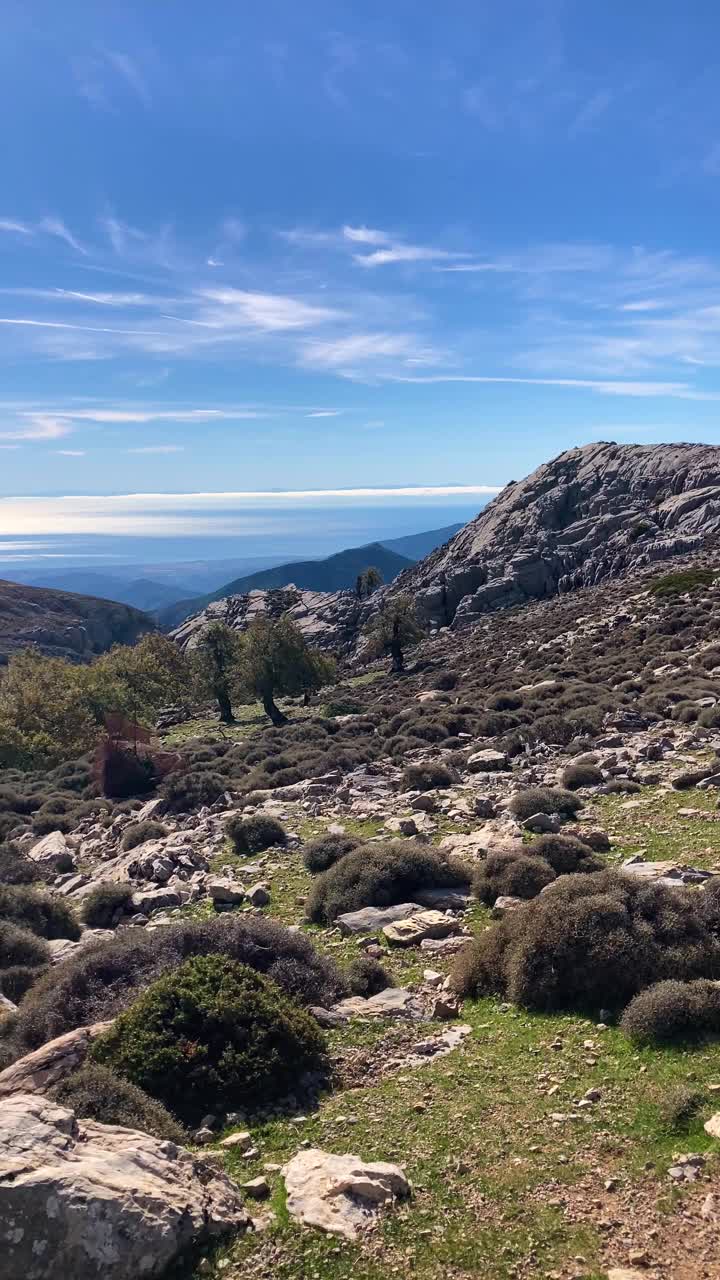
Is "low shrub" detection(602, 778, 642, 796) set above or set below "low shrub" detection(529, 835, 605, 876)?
below

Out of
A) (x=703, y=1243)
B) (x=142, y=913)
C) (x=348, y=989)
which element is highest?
(x=703, y=1243)

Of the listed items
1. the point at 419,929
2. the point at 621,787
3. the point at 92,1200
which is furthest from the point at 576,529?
the point at 92,1200

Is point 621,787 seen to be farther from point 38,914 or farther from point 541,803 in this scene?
point 38,914

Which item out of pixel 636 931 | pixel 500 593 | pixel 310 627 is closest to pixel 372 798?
pixel 636 931

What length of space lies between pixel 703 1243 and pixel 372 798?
16.4 meters

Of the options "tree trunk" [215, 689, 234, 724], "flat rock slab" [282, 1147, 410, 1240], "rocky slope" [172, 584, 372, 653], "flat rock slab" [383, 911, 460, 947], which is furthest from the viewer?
"rocky slope" [172, 584, 372, 653]

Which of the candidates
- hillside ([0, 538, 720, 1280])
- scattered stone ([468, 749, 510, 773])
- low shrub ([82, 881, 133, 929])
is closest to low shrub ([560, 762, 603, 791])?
hillside ([0, 538, 720, 1280])

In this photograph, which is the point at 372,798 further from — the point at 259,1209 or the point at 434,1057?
the point at 259,1209

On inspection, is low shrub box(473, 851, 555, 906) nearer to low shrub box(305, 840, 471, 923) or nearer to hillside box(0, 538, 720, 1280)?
hillside box(0, 538, 720, 1280)

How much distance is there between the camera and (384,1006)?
9945 mm

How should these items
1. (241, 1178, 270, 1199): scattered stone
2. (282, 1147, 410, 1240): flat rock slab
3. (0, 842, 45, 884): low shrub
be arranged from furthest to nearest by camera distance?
(0, 842, 45, 884): low shrub
(241, 1178, 270, 1199): scattered stone
(282, 1147, 410, 1240): flat rock slab

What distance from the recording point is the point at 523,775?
2095 centimetres

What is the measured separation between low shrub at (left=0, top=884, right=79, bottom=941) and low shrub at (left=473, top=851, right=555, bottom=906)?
803 centimetres

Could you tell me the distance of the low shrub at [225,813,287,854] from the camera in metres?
18.9
